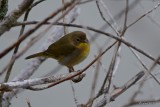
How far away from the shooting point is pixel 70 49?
9.42 feet

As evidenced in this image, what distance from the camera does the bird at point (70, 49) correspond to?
271cm

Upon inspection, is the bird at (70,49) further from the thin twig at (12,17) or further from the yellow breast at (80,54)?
the thin twig at (12,17)

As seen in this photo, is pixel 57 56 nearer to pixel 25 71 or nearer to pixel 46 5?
pixel 46 5

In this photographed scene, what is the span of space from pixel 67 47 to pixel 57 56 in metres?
0.11

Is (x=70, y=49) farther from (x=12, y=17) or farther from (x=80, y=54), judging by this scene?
(x=12, y=17)

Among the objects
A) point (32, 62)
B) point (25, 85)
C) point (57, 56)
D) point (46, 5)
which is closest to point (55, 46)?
point (57, 56)

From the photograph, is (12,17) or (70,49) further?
(70,49)

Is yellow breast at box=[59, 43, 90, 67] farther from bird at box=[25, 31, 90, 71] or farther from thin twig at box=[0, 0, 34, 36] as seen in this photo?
thin twig at box=[0, 0, 34, 36]

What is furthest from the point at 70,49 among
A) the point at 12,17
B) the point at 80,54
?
the point at 12,17

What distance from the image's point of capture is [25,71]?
2.16 m

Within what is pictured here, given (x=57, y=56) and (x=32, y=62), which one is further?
(x=57, y=56)

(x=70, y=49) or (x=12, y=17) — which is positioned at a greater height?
(x=70, y=49)

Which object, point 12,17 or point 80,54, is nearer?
Result: point 12,17

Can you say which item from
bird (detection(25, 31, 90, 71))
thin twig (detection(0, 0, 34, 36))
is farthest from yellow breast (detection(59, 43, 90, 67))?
thin twig (detection(0, 0, 34, 36))
